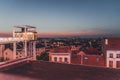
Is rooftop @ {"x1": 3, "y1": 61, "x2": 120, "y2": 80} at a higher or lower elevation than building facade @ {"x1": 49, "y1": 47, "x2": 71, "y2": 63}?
A: higher

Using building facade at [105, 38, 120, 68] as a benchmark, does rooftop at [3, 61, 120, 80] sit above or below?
above

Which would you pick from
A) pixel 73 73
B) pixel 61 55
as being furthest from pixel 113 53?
pixel 73 73

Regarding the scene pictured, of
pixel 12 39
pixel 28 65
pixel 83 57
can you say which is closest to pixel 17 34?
pixel 12 39

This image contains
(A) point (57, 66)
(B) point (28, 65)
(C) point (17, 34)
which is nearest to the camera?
(A) point (57, 66)

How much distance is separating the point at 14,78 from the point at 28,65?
0.47m

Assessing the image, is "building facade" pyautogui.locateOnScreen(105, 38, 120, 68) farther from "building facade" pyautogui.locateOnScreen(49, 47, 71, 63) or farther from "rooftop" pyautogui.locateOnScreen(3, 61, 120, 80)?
"rooftop" pyautogui.locateOnScreen(3, 61, 120, 80)

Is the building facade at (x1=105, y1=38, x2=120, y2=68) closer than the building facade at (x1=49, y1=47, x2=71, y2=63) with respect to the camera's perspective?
Yes

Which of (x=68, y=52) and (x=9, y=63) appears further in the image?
(x=68, y=52)

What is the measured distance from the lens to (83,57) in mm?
12109

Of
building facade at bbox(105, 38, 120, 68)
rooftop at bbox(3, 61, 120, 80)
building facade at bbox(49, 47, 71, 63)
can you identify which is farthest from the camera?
building facade at bbox(49, 47, 71, 63)

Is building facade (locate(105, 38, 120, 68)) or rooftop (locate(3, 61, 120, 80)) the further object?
building facade (locate(105, 38, 120, 68))

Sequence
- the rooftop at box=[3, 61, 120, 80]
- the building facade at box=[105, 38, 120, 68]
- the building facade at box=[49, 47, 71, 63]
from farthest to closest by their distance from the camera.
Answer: the building facade at box=[49, 47, 71, 63]
the building facade at box=[105, 38, 120, 68]
the rooftop at box=[3, 61, 120, 80]

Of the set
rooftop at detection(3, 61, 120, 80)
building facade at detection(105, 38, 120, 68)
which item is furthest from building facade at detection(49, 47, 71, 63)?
rooftop at detection(3, 61, 120, 80)

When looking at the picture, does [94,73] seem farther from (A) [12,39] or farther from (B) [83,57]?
(B) [83,57]
